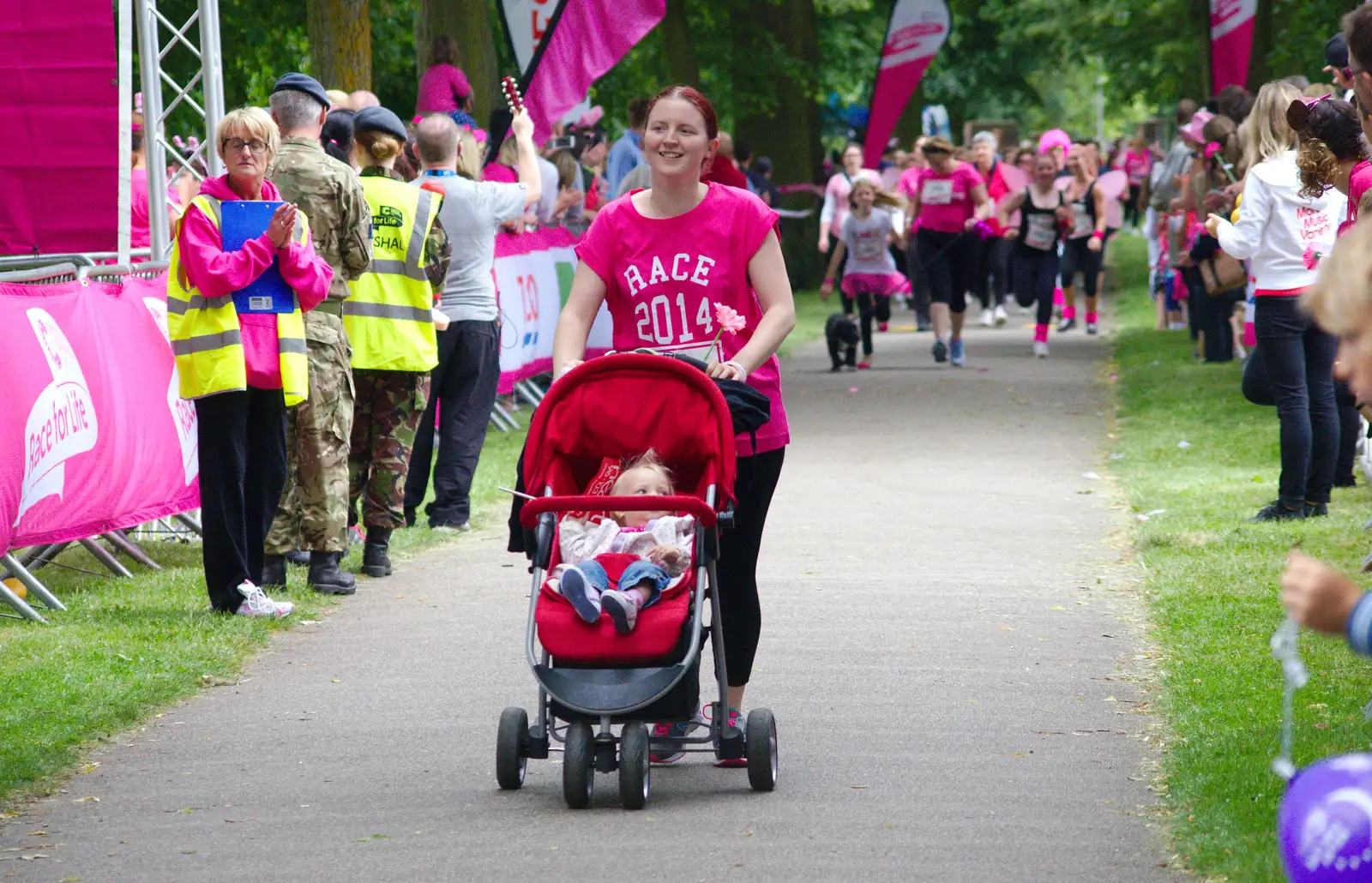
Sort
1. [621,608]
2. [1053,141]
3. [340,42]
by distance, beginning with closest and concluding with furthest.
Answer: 1. [621,608]
2. [340,42]
3. [1053,141]

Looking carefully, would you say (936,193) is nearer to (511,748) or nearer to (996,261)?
(996,261)

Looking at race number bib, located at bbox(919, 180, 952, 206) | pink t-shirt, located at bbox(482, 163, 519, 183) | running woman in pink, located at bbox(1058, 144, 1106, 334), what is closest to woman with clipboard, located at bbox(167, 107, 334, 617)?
pink t-shirt, located at bbox(482, 163, 519, 183)

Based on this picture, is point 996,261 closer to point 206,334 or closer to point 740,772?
point 206,334

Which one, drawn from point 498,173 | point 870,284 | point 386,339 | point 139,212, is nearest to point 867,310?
point 870,284

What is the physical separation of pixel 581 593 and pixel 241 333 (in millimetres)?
3228

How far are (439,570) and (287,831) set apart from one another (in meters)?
4.27

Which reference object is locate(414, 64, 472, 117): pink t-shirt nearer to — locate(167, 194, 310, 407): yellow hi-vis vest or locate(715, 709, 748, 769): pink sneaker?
locate(167, 194, 310, 407): yellow hi-vis vest

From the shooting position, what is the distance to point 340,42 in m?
15.6

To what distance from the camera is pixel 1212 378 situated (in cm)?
1705

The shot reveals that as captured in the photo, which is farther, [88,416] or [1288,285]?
[1288,285]

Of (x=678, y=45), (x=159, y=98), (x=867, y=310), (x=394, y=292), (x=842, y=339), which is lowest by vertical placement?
(x=842, y=339)

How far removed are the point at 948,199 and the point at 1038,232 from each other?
1.13 metres

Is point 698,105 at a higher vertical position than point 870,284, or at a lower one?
higher

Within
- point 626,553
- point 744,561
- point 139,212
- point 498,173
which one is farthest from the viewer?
point 498,173
